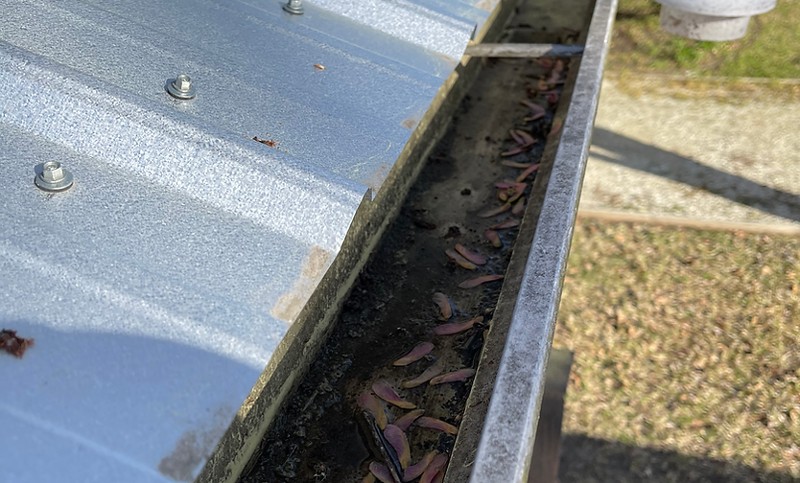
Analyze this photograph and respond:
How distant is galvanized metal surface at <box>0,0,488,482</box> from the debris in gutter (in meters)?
0.02

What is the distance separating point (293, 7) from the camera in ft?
8.05

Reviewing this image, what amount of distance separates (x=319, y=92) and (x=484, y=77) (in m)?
1.60

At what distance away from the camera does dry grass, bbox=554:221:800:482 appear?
3.71 meters

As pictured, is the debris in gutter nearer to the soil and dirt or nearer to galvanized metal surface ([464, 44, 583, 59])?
the soil and dirt

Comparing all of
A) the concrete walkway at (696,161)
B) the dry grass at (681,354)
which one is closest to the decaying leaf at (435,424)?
the dry grass at (681,354)

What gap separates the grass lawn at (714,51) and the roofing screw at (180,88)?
5.69 metres

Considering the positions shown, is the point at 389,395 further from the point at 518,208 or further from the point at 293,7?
the point at 293,7

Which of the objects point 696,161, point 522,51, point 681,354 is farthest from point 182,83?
point 696,161

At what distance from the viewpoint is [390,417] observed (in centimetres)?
189

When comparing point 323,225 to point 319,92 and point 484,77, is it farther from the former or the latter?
point 484,77

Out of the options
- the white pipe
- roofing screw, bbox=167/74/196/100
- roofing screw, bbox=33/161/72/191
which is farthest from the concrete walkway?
roofing screw, bbox=33/161/72/191

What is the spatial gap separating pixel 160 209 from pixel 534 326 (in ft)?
2.44

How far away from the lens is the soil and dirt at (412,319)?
1.80 metres

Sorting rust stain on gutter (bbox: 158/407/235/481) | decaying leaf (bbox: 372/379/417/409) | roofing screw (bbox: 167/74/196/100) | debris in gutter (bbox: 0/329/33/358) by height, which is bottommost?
decaying leaf (bbox: 372/379/417/409)
